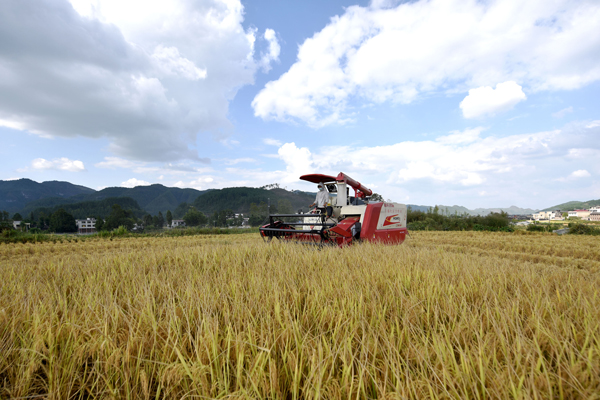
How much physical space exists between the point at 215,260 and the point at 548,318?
14.3 ft

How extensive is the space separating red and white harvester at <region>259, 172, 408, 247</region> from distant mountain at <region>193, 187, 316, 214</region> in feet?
358

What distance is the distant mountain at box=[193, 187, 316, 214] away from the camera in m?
122

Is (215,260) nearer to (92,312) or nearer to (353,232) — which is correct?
(92,312)

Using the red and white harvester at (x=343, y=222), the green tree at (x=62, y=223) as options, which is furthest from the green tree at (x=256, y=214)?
the red and white harvester at (x=343, y=222)

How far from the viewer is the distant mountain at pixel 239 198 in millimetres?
121500

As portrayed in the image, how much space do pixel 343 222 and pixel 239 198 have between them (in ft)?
408

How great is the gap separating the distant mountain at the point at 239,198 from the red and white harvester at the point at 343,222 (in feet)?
358

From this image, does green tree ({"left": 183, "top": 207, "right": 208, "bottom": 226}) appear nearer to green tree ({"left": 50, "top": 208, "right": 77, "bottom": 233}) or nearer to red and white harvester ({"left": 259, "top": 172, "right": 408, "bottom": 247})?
green tree ({"left": 50, "top": 208, "right": 77, "bottom": 233})

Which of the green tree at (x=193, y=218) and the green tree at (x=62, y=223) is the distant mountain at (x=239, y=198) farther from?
the green tree at (x=62, y=223)

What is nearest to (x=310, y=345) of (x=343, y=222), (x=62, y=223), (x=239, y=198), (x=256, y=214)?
(x=343, y=222)

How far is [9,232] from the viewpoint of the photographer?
47.8ft

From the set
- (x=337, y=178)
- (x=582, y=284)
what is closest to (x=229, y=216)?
(x=337, y=178)

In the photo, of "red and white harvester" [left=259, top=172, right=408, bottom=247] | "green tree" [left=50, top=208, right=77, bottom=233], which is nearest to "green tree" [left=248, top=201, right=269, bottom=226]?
"green tree" [left=50, top=208, right=77, bottom=233]

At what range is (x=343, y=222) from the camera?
7.30 meters
